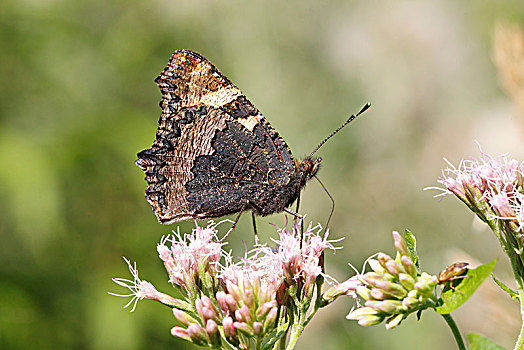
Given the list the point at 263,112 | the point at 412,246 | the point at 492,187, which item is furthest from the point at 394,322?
the point at 263,112

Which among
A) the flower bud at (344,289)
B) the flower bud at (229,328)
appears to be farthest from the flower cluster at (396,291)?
the flower bud at (229,328)

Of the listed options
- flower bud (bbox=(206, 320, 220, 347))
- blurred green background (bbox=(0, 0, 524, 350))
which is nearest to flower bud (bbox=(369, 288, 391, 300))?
flower bud (bbox=(206, 320, 220, 347))

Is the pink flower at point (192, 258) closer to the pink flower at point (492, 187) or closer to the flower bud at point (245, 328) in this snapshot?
the flower bud at point (245, 328)

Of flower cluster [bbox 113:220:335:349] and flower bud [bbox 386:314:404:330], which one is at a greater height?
flower cluster [bbox 113:220:335:349]

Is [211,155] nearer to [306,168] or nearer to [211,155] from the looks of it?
[211,155]

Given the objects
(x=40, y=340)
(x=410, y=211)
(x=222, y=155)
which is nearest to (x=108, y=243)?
(x=40, y=340)

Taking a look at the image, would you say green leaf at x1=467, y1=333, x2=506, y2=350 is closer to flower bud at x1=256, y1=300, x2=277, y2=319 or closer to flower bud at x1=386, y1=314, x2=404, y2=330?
flower bud at x1=386, y1=314, x2=404, y2=330
